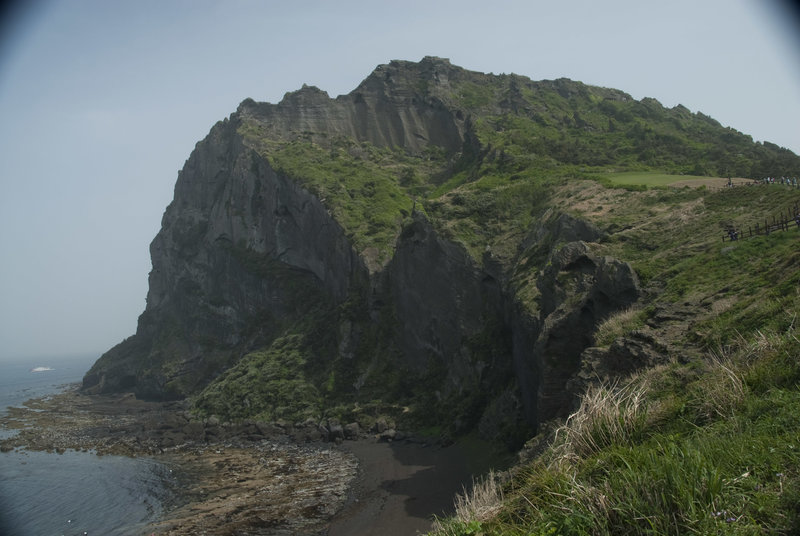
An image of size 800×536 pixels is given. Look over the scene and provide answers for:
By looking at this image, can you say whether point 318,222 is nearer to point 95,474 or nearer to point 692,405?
point 95,474

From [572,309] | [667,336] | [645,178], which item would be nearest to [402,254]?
[645,178]

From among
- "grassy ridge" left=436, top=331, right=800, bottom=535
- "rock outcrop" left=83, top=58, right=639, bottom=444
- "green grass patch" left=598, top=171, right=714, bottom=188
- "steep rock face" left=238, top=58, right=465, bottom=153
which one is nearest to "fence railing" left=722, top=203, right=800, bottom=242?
"rock outcrop" left=83, top=58, right=639, bottom=444

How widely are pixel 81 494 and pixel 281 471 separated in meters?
14.1

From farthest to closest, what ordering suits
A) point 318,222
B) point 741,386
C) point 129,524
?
point 318,222 → point 129,524 → point 741,386

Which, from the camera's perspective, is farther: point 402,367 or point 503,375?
point 402,367

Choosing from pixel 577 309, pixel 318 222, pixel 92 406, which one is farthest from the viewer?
pixel 92 406

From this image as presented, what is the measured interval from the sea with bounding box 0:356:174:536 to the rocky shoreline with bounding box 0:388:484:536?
1.58 m

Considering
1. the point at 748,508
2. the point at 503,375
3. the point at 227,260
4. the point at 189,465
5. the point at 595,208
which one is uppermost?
the point at 227,260

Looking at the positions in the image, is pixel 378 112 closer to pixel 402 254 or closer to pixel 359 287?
pixel 359 287

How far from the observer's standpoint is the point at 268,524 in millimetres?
28484

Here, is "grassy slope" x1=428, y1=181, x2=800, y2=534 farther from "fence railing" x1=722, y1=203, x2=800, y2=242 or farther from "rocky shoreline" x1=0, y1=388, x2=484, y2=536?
"rocky shoreline" x1=0, y1=388, x2=484, y2=536

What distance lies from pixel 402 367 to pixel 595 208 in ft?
85.2

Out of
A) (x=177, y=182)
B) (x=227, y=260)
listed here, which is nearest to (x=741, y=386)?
(x=227, y=260)

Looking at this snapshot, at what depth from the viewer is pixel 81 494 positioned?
127ft
